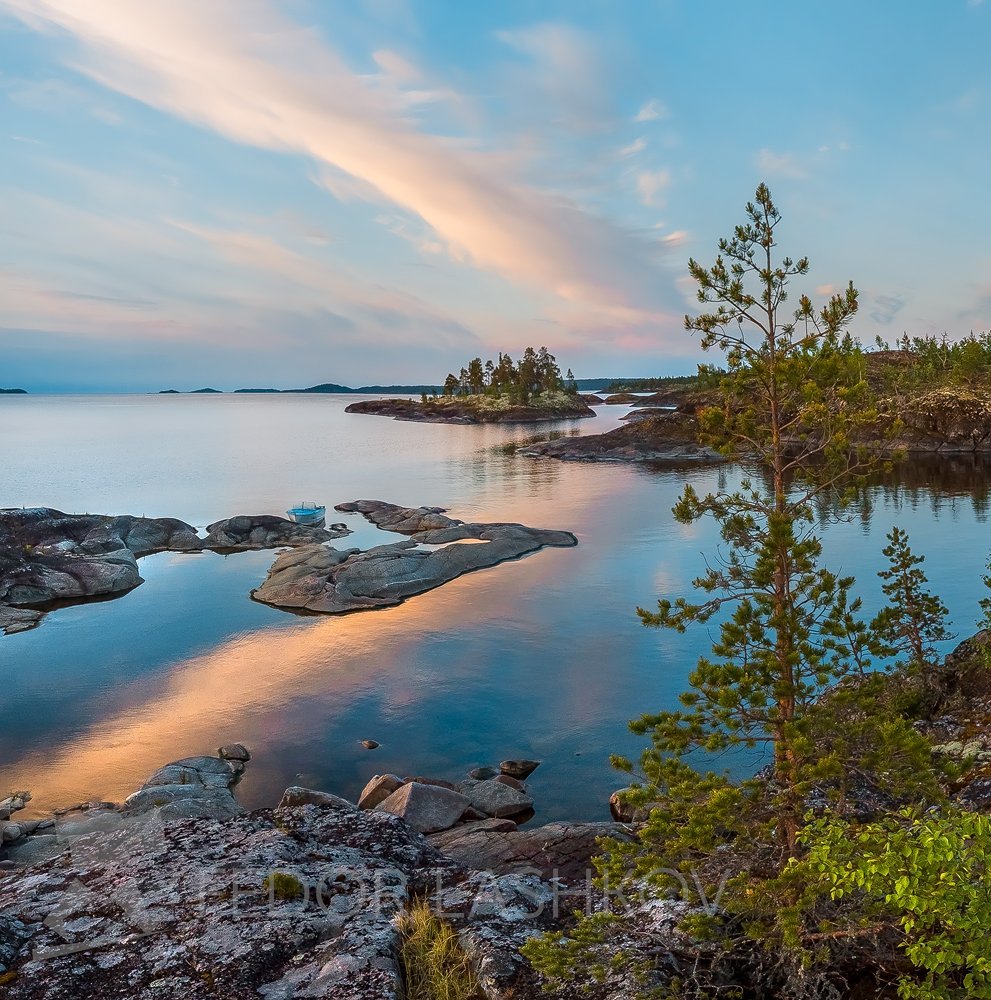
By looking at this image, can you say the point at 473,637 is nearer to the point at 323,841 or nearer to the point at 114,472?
the point at 323,841

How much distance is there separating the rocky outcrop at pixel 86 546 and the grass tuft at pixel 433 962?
34.2m

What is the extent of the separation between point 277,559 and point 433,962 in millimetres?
40058

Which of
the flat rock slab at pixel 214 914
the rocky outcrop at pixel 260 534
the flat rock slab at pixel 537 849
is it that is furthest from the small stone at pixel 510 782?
the rocky outcrop at pixel 260 534

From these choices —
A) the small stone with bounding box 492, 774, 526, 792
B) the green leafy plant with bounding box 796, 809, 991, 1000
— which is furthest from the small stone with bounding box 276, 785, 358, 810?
the green leafy plant with bounding box 796, 809, 991, 1000

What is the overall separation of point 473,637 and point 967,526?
3804cm

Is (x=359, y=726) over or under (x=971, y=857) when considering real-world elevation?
under

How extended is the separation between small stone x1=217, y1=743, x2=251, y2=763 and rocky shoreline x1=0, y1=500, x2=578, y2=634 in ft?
49.5

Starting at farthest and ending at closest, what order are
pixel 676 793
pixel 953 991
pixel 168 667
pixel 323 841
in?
1. pixel 168 667
2. pixel 323 841
3. pixel 676 793
4. pixel 953 991

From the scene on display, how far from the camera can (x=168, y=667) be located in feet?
97.2

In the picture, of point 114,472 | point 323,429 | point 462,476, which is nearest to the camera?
point 462,476

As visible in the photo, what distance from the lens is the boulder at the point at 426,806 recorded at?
54.0ft

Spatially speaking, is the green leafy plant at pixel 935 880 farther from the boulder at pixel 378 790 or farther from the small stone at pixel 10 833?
the small stone at pixel 10 833

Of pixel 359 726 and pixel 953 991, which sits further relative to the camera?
pixel 359 726

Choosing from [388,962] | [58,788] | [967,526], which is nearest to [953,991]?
[388,962]
